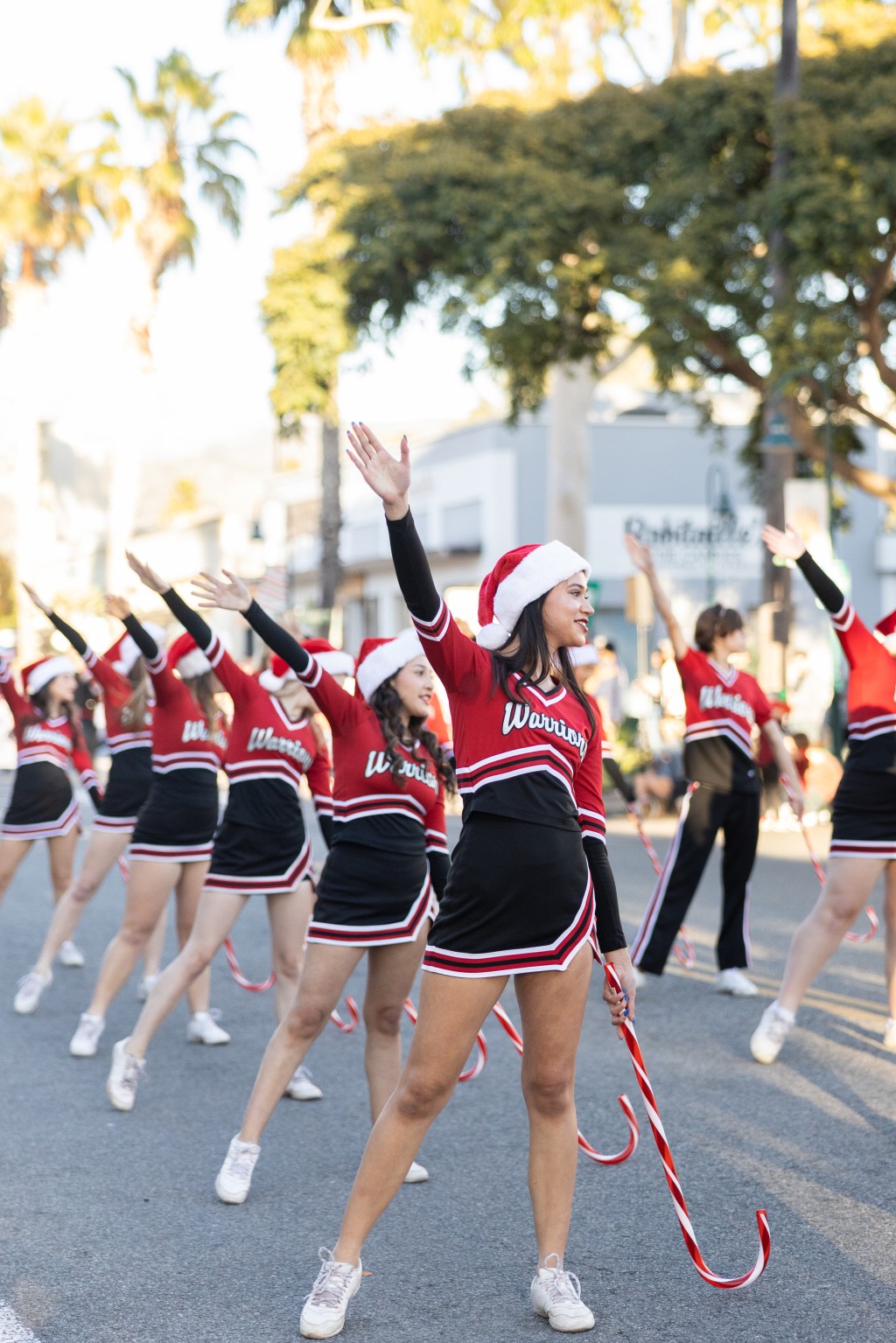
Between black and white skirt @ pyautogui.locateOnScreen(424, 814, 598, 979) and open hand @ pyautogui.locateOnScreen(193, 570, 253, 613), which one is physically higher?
open hand @ pyautogui.locateOnScreen(193, 570, 253, 613)

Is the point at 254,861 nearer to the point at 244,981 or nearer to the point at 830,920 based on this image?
the point at 830,920

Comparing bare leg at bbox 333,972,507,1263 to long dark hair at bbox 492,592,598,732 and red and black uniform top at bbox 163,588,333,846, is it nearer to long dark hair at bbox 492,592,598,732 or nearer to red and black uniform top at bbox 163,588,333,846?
long dark hair at bbox 492,592,598,732

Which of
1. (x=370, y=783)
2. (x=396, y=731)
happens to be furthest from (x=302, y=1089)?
(x=396, y=731)

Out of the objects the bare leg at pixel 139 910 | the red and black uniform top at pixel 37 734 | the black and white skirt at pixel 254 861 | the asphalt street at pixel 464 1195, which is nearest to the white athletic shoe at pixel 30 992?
the asphalt street at pixel 464 1195

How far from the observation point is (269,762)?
6594mm

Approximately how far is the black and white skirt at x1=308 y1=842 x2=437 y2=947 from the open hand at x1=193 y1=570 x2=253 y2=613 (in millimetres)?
851

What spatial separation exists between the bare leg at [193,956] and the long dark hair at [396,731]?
1.37 metres

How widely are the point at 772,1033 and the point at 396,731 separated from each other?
8.73ft

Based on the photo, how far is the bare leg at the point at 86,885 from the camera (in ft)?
28.2

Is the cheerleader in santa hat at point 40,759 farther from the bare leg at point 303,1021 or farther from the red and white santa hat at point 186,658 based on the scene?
the bare leg at point 303,1021

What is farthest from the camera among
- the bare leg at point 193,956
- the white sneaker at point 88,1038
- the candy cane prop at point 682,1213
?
the white sneaker at point 88,1038

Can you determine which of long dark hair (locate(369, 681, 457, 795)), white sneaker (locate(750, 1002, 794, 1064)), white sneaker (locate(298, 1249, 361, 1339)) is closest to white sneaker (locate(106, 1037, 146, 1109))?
long dark hair (locate(369, 681, 457, 795))

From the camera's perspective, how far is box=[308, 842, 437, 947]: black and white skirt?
514 cm

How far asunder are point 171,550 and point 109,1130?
45.7m
